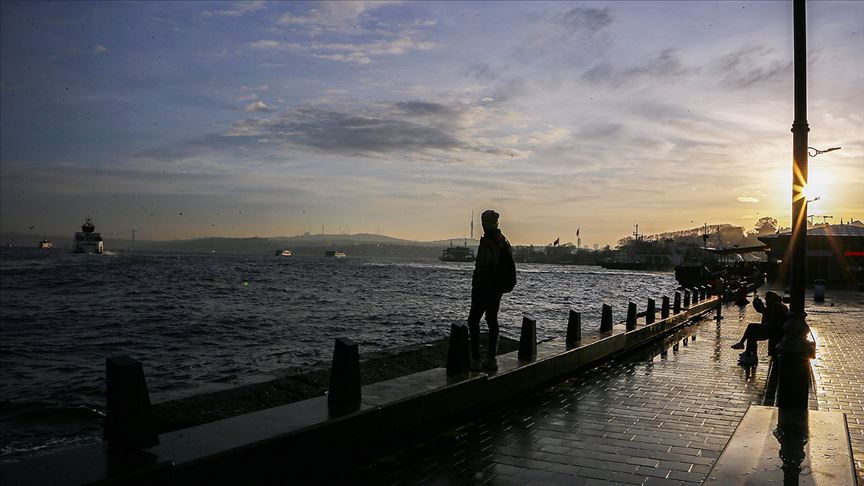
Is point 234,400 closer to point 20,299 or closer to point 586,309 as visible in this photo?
point 586,309

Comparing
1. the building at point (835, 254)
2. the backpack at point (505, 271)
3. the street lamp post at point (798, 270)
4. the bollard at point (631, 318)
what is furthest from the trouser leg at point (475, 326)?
the building at point (835, 254)

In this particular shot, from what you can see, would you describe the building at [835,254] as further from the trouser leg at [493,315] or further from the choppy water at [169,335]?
the trouser leg at [493,315]

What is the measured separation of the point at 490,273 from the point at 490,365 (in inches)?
46.8

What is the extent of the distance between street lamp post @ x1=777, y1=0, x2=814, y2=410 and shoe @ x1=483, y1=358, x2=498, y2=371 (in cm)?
316

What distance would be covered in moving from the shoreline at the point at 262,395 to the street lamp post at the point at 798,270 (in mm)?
6199

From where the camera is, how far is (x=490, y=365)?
8109 mm

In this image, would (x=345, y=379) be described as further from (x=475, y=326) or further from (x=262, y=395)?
(x=262, y=395)

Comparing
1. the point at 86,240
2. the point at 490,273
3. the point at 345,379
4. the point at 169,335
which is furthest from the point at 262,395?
the point at 86,240

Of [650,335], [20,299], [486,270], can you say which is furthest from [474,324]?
[20,299]

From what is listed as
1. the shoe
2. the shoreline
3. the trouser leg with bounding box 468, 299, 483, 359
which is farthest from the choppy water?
the trouser leg with bounding box 468, 299, 483, 359

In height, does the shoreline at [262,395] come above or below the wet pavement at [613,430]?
below

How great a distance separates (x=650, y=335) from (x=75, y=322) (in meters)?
26.4

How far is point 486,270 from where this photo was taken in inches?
309

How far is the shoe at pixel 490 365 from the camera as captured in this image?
26.0ft
